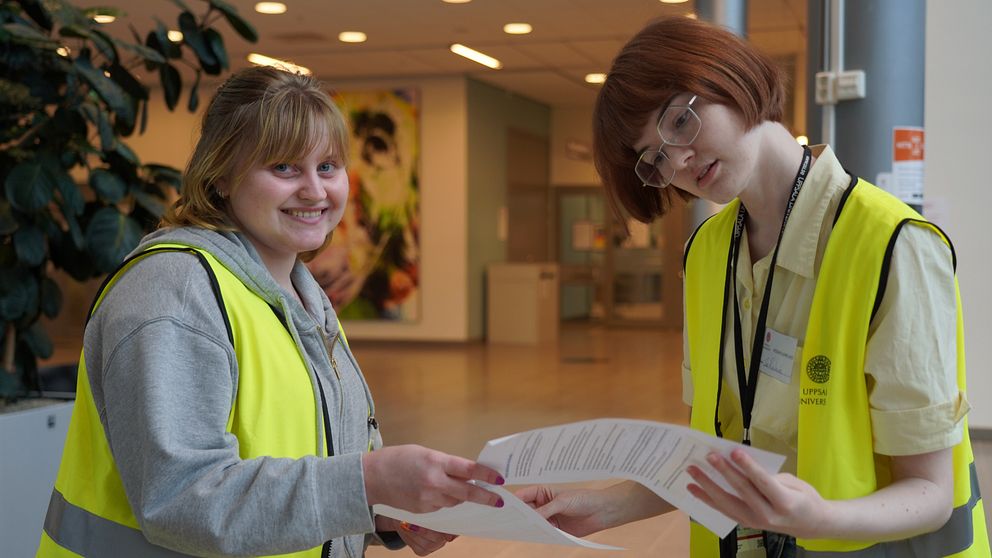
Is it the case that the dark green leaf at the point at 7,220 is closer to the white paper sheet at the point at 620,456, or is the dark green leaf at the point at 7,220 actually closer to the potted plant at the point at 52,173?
the potted plant at the point at 52,173

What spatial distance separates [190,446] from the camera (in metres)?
1.31

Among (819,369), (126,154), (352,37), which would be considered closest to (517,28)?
(352,37)

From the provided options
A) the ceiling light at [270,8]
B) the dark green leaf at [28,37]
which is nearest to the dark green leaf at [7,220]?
the dark green leaf at [28,37]

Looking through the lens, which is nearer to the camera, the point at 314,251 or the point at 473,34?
the point at 314,251

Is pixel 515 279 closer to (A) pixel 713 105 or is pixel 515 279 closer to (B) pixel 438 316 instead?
(B) pixel 438 316

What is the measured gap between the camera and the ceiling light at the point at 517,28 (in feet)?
36.7

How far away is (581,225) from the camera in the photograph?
19172 millimetres

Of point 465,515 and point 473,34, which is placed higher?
point 473,34

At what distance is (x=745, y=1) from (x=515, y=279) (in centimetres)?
1037

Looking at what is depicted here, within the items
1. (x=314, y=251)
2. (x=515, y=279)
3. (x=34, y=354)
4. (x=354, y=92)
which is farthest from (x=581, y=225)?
(x=314, y=251)

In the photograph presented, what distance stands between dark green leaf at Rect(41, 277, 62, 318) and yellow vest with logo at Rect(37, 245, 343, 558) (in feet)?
9.14

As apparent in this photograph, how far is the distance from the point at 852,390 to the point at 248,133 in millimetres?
957

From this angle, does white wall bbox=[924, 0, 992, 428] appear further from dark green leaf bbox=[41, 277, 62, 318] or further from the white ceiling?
dark green leaf bbox=[41, 277, 62, 318]

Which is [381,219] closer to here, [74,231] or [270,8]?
[270,8]
